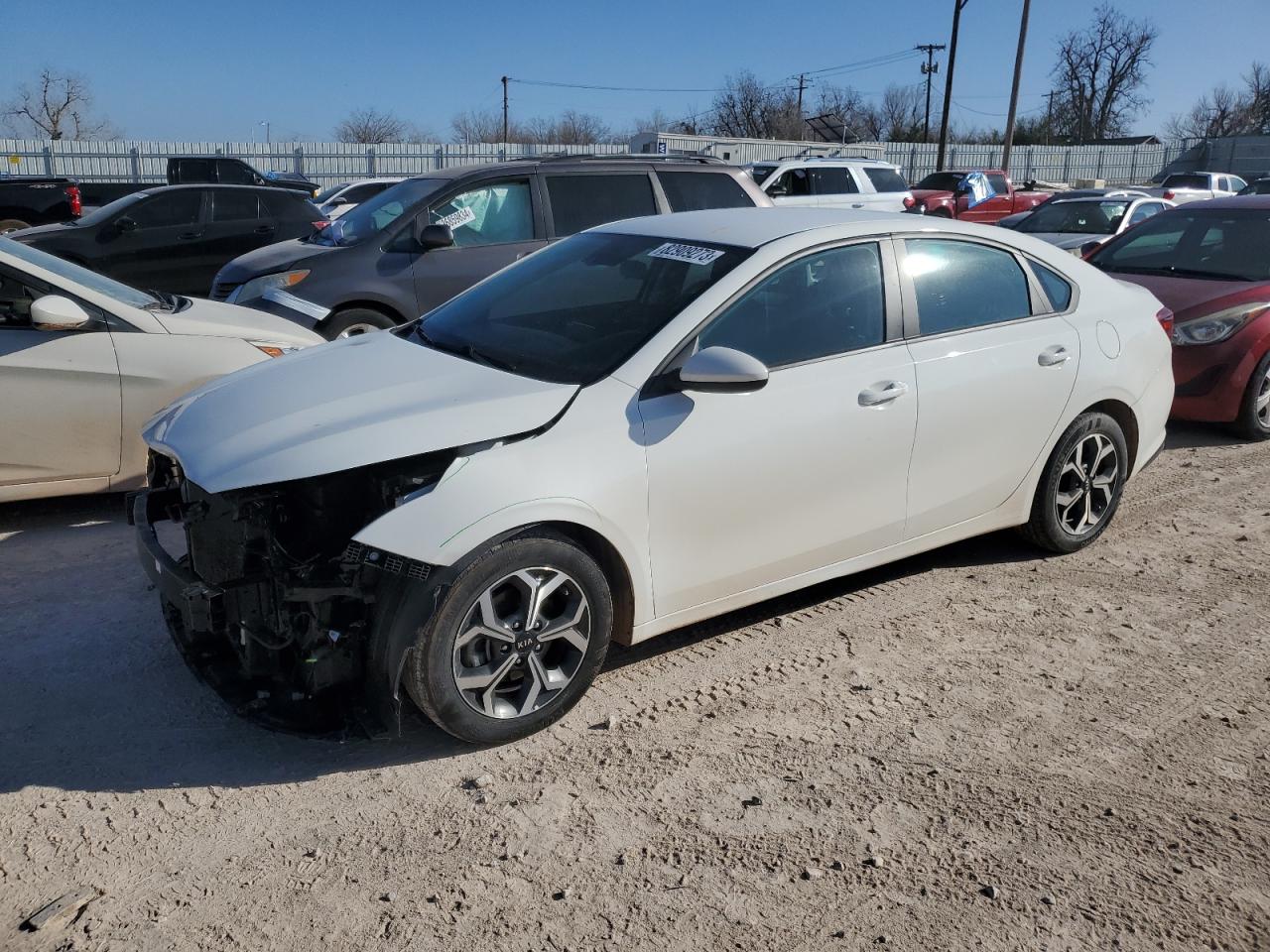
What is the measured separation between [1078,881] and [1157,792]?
2.00 feet

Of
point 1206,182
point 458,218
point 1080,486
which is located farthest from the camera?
point 1206,182

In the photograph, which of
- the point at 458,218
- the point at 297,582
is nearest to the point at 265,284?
the point at 458,218

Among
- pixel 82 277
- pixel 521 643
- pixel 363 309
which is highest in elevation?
pixel 82 277

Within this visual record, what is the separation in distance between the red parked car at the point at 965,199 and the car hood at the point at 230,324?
772 inches

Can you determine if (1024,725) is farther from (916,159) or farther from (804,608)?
(916,159)

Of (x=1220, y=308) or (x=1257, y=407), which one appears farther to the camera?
(x=1257, y=407)

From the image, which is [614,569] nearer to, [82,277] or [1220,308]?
[82,277]

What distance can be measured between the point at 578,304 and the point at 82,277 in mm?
3267

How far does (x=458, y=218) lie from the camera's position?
8297 mm

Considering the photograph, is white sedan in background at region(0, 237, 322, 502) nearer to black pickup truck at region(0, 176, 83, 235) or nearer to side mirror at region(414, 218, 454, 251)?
side mirror at region(414, 218, 454, 251)

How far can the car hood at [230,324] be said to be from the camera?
231 inches

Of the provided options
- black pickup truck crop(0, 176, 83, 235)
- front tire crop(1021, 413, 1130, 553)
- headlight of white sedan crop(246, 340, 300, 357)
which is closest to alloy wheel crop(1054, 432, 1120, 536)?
front tire crop(1021, 413, 1130, 553)

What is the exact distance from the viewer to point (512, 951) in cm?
266

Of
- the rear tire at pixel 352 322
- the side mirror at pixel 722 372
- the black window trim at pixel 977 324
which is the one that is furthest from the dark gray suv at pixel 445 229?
the side mirror at pixel 722 372
